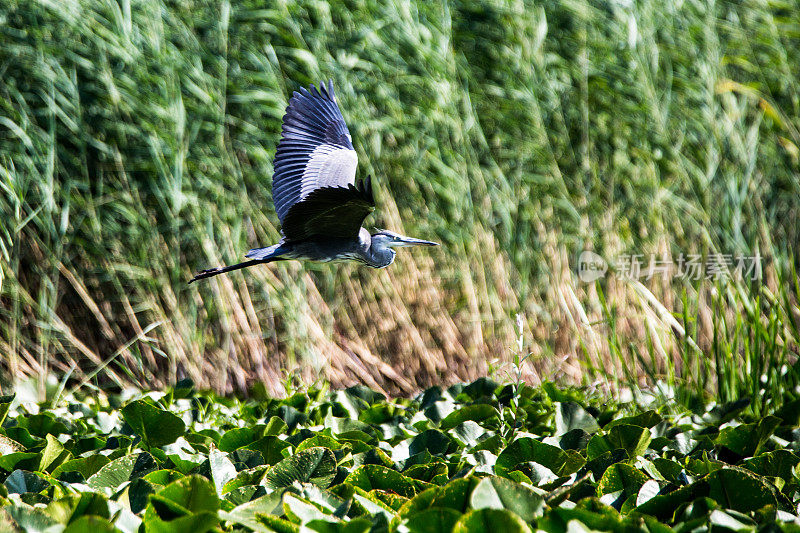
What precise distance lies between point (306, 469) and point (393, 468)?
0.22 metres

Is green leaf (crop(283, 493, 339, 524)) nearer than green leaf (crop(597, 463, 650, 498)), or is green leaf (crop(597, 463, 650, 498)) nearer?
green leaf (crop(283, 493, 339, 524))

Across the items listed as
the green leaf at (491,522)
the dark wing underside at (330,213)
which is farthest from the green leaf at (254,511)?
the dark wing underside at (330,213)

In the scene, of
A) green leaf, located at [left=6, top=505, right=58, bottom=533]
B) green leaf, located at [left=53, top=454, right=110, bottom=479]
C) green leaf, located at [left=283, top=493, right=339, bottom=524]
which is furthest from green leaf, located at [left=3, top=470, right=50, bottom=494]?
green leaf, located at [left=283, top=493, right=339, bottom=524]

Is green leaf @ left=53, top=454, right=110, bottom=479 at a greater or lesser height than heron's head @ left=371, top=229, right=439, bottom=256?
lesser

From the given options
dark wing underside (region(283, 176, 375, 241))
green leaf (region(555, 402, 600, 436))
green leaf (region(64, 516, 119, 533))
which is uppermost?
dark wing underside (region(283, 176, 375, 241))

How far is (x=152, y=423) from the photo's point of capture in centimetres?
176

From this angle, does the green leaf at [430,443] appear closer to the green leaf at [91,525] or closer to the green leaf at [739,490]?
the green leaf at [739,490]

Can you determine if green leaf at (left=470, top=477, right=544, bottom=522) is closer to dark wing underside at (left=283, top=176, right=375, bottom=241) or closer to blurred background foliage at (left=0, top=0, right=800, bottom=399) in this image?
dark wing underside at (left=283, top=176, right=375, bottom=241)

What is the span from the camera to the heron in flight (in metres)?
2.16

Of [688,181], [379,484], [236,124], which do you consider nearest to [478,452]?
[379,484]

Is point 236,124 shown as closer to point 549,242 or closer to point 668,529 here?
point 549,242

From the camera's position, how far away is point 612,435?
5.60 feet

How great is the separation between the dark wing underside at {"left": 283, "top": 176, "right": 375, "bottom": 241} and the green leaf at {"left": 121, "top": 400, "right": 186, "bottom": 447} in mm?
646

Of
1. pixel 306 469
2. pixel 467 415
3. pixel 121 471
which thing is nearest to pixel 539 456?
pixel 467 415
